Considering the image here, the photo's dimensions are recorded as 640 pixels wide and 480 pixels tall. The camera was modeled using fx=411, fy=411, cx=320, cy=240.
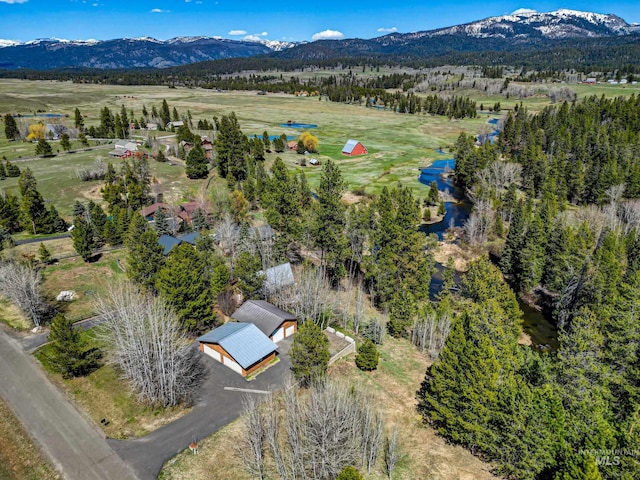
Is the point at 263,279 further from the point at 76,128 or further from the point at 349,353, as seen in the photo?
the point at 76,128

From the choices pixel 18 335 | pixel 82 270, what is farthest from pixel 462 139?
pixel 18 335

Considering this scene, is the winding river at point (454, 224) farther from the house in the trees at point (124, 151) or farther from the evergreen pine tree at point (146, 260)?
the house in the trees at point (124, 151)

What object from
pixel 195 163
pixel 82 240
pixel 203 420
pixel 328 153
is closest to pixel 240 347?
pixel 203 420

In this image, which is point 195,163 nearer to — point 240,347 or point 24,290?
point 24,290

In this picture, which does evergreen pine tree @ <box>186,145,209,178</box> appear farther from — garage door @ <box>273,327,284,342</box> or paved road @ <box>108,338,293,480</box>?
paved road @ <box>108,338,293,480</box>

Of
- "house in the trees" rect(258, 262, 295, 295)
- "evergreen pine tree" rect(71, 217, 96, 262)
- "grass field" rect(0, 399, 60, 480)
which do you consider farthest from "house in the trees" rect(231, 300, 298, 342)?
"evergreen pine tree" rect(71, 217, 96, 262)

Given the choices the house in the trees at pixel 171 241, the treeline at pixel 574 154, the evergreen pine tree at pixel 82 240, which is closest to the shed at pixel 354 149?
the treeline at pixel 574 154
